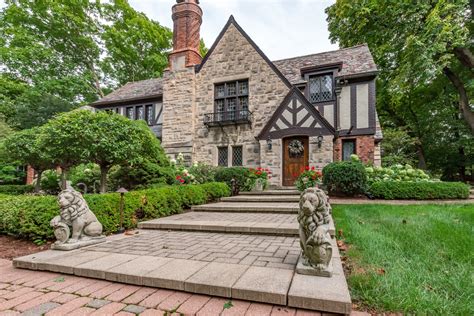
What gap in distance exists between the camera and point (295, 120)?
10016 millimetres

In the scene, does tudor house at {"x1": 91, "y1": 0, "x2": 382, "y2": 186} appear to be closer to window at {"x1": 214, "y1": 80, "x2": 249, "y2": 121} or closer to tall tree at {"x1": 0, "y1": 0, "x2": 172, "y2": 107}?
window at {"x1": 214, "y1": 80, "x2": 249, "y2": 121}

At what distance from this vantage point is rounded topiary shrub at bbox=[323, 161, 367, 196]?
7.59 metres

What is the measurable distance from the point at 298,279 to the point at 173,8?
1394 cm

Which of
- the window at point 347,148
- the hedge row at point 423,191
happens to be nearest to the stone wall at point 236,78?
the window at point 347,148

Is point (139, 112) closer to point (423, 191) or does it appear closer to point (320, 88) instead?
point (320, 88)

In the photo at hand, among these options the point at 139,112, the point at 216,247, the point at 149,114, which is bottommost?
the point at 216,247

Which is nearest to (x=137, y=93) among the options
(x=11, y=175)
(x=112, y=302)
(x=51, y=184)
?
(x=51, y=184)

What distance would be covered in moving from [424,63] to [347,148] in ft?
16.5

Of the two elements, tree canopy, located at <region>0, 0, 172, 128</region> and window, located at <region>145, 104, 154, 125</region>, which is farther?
tree canopy, located at <region>0, 0, 172, 128</region>

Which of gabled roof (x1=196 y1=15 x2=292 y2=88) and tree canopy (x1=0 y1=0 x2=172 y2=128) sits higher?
tree canopy (x1=0 y1=0 x2=172 y2=128)

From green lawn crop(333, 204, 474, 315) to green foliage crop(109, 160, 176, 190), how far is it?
202 inches

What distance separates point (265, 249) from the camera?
2988mm

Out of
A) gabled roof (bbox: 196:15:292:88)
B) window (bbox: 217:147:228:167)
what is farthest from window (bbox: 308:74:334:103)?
window (bbox: 217:147:228:167)

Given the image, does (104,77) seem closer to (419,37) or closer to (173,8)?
(173,8)
